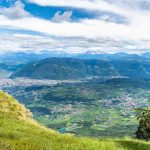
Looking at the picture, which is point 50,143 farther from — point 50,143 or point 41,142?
point 41,142

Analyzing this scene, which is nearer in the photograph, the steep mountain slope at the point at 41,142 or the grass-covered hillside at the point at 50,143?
the steep mountain slope at the point at 41,142

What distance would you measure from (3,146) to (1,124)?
10.5m

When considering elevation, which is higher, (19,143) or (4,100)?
(19,143)

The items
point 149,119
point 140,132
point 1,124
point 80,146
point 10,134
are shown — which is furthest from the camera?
point 140,132

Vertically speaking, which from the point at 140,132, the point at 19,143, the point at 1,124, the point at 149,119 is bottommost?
the point at 140,132

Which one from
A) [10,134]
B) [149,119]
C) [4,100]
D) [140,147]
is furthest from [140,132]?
[10,134]

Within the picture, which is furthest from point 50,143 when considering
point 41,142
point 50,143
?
point 41,142

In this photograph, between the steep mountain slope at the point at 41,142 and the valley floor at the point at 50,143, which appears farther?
the valley floor at the point at 50,143

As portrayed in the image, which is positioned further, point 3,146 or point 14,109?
point 14,109

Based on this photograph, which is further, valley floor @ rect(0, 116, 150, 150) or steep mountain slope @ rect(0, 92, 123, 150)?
valley floor @ rect(0, 116, 150, 150)

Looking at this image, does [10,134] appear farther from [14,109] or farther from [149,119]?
[149,119]

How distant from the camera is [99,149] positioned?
18.3 meters

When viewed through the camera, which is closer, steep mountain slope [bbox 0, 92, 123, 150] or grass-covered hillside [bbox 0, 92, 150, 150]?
steep mountain slope [bbox 0, 92, 123, 150]

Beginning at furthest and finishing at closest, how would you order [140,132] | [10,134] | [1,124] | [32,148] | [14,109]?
[140,132] → [14,109] → [1,124] → [10,134] → [32,148]
